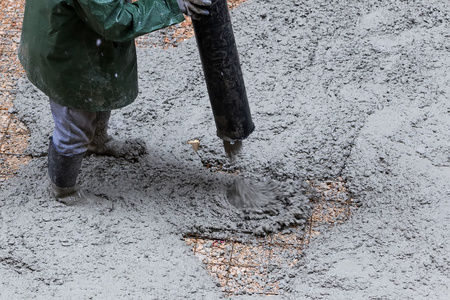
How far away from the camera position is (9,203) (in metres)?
2.89

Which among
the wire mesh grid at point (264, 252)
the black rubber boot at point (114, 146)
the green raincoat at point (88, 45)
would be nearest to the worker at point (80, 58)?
the green raincoat at point (88, 45)

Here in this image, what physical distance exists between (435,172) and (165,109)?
4.31ft

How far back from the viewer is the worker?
236 centimetres

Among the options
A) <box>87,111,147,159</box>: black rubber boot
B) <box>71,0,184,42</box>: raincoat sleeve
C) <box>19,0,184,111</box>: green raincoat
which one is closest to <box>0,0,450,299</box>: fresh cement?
<box>87,111,147,159</box>: black rubber boot

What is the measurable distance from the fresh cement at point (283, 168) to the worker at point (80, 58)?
27 cm

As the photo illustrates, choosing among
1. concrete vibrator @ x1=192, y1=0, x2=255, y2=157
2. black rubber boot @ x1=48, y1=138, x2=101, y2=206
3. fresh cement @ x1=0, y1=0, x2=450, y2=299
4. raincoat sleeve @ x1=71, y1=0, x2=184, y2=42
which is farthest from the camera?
black rubber boot @ x1=48, y1=138, x2=101, y2=206

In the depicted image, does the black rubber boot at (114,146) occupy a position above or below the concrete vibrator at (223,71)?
below

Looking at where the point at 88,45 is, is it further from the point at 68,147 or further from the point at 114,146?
the point at 114,146

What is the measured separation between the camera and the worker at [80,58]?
7.74 feet

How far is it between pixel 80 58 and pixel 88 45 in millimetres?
58

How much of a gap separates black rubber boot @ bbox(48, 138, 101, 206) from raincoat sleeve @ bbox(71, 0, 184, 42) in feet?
2.14

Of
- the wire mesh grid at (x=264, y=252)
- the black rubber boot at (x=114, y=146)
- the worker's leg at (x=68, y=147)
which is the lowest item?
the wire mesh grid at (x=264, y=252)

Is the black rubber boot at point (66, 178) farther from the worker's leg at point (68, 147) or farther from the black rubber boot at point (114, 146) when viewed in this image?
the black rubber boot at point (114, 146)

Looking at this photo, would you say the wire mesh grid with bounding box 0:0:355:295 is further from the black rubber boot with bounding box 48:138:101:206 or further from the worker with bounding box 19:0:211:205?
the worker with bounding box 19:0:211:205
